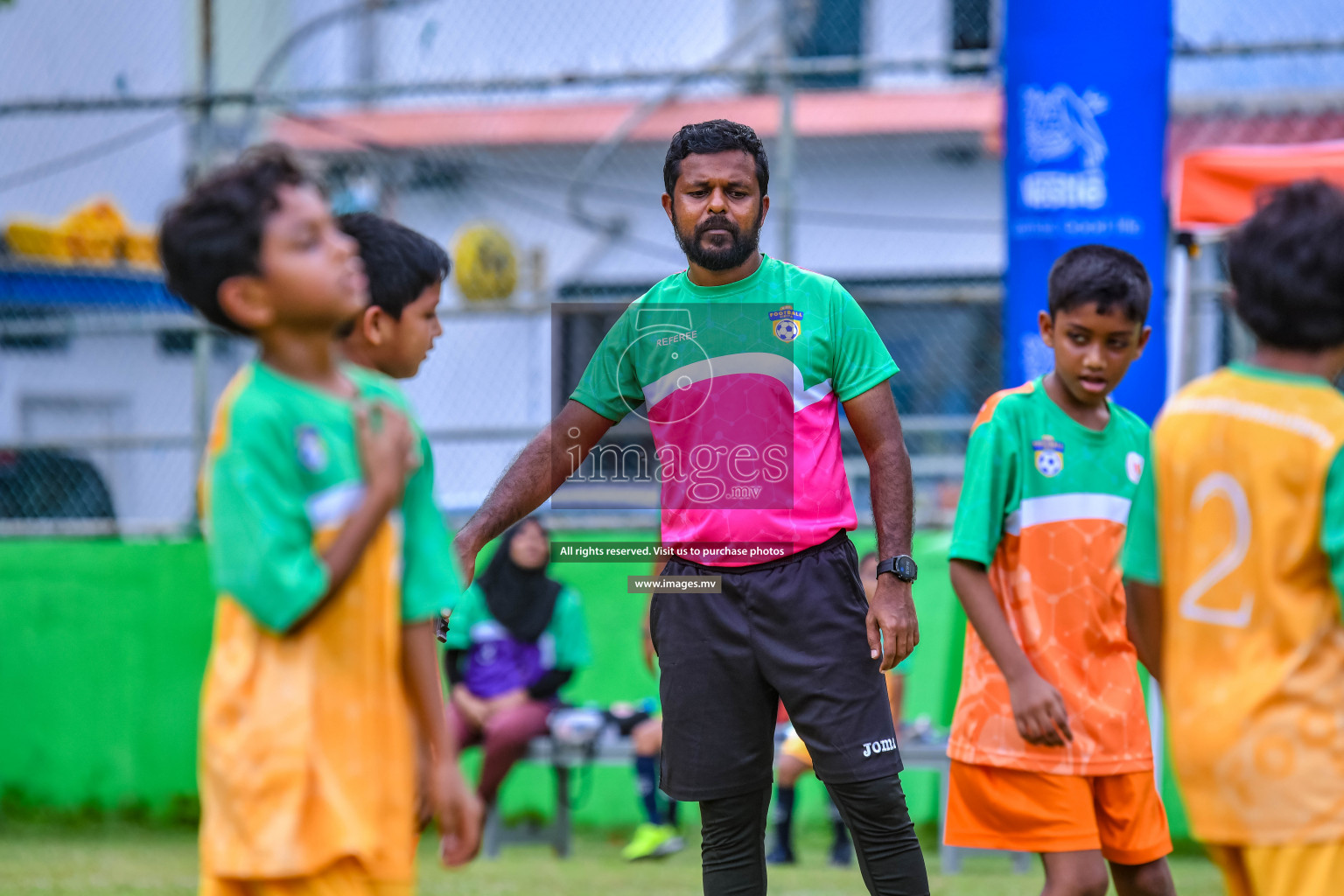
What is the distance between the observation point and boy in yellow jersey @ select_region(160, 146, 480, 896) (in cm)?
224

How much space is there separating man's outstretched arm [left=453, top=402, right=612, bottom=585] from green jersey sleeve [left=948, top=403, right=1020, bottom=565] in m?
0.98

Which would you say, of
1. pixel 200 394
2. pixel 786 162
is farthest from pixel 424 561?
pixel 200 394

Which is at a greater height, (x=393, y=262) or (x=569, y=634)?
(x=393, y=262)

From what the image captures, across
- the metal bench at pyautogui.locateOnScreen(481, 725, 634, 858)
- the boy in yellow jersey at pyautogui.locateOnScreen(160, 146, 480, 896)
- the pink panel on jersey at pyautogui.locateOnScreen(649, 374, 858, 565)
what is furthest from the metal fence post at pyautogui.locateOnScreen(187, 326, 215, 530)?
the boy in yellow jersey at pyautogui.locateOnScreen(160, 146, 480, 896)

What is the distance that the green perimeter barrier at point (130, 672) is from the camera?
7.64 meters

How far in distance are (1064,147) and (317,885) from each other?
4.16 m

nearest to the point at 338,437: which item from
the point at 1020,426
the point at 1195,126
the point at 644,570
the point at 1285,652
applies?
the point at 1285,652

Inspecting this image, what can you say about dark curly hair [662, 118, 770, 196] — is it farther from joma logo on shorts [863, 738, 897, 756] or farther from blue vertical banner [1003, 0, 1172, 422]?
blue vertical banner [1003, 0, 1172, 422]

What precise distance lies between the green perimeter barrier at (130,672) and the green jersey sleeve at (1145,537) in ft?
16.1

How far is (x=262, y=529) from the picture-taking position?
2219 mm

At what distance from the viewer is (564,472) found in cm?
396

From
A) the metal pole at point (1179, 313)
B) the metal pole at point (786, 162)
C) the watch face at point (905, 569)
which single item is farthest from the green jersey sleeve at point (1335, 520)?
the metal pole at point (786, 162)

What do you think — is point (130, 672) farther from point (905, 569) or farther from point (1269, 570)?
point (1269, 570)

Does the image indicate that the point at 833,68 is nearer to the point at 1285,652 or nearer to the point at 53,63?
the point at 1285,652
